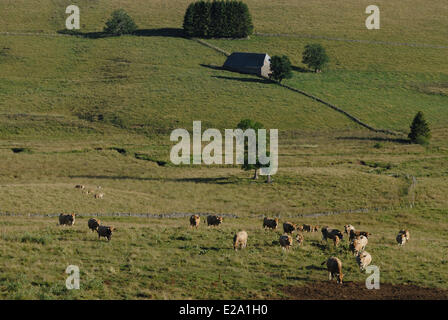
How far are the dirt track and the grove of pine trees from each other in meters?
122

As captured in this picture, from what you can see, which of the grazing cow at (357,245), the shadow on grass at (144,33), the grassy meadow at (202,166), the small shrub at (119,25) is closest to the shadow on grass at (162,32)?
the shadow on grass at (144,33)

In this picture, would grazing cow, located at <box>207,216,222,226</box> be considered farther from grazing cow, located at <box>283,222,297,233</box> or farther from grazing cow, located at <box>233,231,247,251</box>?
grazing cow, located at <box>233,231,247,251</box>

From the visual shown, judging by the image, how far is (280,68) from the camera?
4326 inches

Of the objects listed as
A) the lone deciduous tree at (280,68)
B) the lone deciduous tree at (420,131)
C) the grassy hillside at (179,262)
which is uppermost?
the lone deciduous tree at (280,68)

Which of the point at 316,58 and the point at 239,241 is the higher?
the point at 316,58

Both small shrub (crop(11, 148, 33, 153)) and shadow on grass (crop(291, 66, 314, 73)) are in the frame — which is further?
shadow on grass (crop(291, 66, 314, 73))

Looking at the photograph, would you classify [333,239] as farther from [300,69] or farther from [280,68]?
[300,69]

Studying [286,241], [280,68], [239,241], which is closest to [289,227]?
[286,241]

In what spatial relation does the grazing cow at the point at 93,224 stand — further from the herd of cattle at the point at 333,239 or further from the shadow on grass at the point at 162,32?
the shadow on grass at the point at 162,32

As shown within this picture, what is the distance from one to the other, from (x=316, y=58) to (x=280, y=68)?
14151 mm

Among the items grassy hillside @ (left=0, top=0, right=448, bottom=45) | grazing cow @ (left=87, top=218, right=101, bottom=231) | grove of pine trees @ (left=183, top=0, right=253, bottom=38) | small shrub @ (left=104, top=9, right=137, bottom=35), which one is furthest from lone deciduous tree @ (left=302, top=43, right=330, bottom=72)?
grazing cow @ (left=87, top=218, right=101, bottom=231)

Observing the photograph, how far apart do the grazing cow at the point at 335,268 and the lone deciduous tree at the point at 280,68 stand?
88.5 metres

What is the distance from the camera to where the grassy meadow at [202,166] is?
26.2 metres

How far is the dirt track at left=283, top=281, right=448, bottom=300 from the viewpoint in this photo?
22.5 metres
